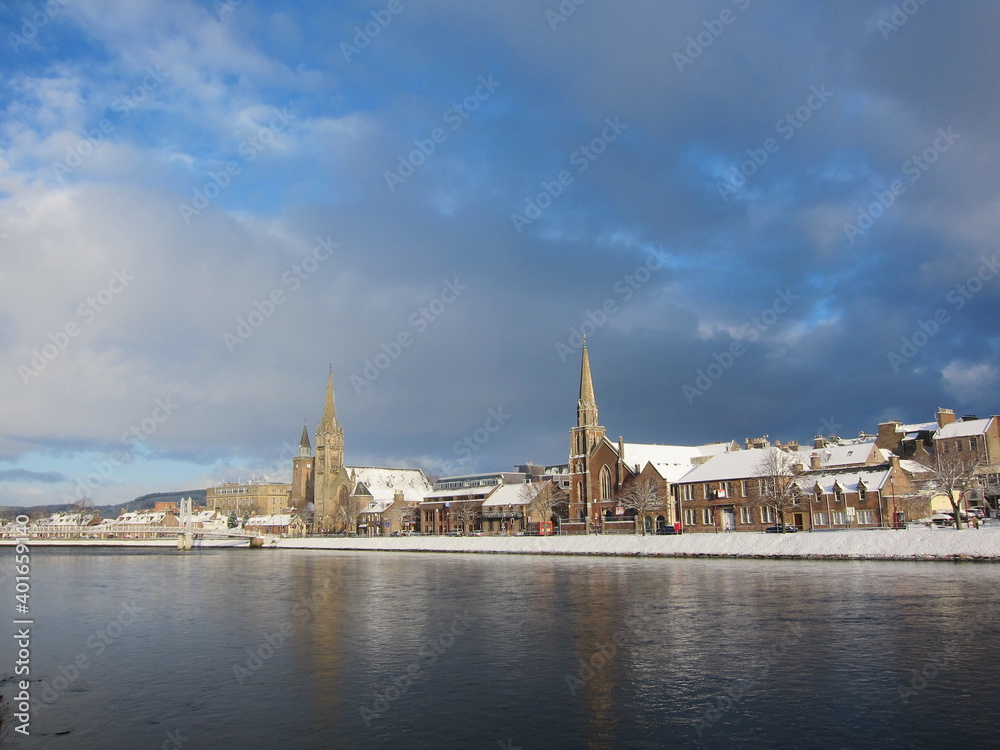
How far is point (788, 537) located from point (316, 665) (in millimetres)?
55715

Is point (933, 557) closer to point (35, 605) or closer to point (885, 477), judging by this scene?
point (885, 477)

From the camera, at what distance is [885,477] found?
8150cm

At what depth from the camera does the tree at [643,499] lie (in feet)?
348

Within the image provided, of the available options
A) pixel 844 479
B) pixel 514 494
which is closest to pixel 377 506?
pixel 514 494

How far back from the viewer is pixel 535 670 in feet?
72.1

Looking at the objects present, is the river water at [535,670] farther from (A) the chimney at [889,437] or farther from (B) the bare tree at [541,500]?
(B) the bare tree at [541,500]

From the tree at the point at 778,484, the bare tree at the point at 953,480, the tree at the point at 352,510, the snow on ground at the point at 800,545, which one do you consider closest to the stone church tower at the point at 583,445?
the snow on ground at the point at 800,545

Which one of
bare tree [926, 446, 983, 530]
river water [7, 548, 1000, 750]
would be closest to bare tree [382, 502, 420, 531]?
bare tree [926, 446, 983, 530]

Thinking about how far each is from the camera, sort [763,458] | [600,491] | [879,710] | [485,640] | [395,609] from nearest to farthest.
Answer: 1. [879,710]
2. [485,640]
3. [395,609]
4. [763,458]
5. [600,491]

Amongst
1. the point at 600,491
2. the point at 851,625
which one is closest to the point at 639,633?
the point at 851,625

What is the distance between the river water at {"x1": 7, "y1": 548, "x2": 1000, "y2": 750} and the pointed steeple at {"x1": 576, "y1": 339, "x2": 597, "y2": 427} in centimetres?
9139

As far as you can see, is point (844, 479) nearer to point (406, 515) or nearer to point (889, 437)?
point (889, 437)

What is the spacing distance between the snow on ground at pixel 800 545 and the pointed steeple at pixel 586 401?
3355 cm

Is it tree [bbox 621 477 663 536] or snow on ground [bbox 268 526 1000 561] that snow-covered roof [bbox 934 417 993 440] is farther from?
snow on ground [bbox 268 526 1000 561]
